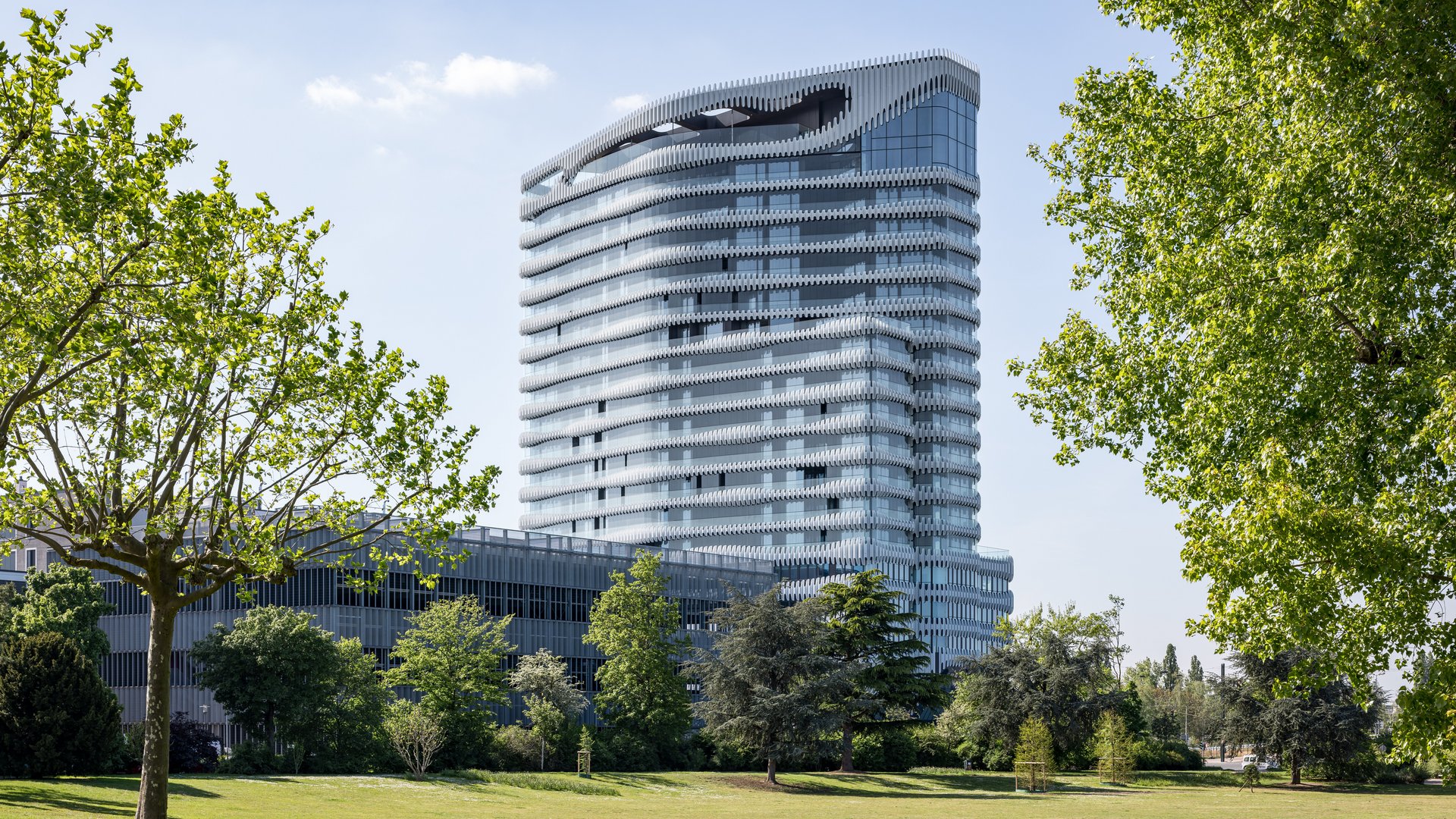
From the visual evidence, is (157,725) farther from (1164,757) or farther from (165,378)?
(1164,757)

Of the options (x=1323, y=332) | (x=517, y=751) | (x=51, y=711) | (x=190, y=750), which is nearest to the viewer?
(x=1323, y=332)

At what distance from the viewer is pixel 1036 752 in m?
72.4

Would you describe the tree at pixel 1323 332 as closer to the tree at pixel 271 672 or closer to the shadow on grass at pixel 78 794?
the shadow on grass at pixel 78 794

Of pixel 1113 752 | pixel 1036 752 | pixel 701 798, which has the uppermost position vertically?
pixel 1036 752

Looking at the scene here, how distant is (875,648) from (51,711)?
46.4 metres

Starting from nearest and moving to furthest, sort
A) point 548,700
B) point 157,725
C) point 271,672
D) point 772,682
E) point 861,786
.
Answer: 1. point 157,725
2. point 271,672
3. point 548,700
4. point 772,682
5. point 861,786

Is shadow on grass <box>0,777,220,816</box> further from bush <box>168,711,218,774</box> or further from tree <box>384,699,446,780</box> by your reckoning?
tree <box>384,699,446,780</box>

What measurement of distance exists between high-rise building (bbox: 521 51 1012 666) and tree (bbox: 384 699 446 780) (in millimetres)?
90648

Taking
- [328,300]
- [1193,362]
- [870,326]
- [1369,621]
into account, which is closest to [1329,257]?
[1193,362]

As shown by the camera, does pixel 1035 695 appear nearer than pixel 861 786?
No

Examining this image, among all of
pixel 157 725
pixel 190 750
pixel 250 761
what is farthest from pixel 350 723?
pixel 157 725

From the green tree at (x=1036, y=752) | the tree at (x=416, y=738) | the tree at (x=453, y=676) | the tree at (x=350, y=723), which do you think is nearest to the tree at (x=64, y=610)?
the tree at (x=350, y=723)

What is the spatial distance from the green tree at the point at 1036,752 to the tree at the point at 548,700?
22168 mm

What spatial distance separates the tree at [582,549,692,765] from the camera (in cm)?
7075
